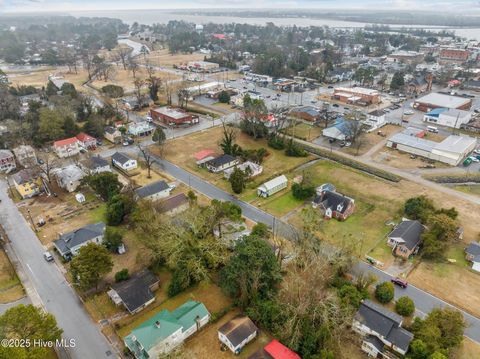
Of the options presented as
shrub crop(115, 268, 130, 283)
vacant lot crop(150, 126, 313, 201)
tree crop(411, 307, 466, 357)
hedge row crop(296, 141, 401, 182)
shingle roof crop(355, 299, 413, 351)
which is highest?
tree crop(411, 307, 466, 357)

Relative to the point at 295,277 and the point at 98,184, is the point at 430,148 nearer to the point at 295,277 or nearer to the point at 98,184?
the point at 295,277

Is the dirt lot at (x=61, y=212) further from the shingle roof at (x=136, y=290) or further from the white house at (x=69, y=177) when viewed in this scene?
the shingle roof at (x=136, y=290)

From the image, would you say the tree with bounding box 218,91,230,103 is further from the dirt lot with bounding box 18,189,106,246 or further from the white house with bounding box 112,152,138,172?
the dirt lot with bounding box 18,189,106,246

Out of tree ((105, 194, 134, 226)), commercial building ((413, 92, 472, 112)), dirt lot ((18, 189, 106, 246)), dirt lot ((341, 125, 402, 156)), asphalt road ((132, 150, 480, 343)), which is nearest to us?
asphalt road ((132, 150, 480, 343))

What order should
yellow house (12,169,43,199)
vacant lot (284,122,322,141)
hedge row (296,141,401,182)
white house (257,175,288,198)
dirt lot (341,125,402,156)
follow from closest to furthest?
1. white house (257,175,288,198)
2. yellow house (12,169,43,199)
3. hedge row (296,141,401,182)
4. dirt lot (341,125,402,156)
5. vacant lot (284,122,322,141)

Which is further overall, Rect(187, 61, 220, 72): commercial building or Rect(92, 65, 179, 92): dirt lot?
Rect(187, 61, 220, 72): commercial building

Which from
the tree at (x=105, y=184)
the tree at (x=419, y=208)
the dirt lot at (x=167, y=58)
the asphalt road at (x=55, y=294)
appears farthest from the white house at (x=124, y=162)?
the dirt lot at (x=167, y=58)

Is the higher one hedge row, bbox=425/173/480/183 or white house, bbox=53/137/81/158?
hedge row, bbox=425/173/480/183

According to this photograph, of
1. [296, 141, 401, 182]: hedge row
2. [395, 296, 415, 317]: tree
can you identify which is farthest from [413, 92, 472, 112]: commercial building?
[395, 296, 415, 317]: tree

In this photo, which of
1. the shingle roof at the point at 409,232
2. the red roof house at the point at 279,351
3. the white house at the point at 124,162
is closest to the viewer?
the red roof house at the point at 279,351
